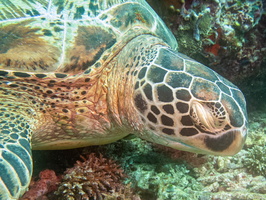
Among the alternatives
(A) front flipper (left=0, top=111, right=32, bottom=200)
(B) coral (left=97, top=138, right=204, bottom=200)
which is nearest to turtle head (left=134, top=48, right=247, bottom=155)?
(B) coral (left=97, top=138, right=204, bottom=200)

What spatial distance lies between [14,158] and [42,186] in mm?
772

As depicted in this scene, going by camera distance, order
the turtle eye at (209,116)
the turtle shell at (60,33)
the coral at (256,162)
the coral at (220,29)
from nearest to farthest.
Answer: the turtle eye at (209,116) < the turtle shell at (60,33) < the coral at (256,162) < the coral at (220,29)

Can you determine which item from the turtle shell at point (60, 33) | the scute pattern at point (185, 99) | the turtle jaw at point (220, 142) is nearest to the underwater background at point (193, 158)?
the turtle jaw at point (220, 142)

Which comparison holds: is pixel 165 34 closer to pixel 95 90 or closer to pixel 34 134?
pixel 95 90

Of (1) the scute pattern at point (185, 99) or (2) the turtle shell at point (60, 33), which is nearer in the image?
(1) the scute pattern at point (185, 99)

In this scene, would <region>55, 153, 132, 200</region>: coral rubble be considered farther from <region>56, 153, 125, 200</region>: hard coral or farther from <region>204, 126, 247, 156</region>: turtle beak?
<region>204, 126, 247, 156</region>: turtle beak

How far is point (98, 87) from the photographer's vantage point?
6.93ft

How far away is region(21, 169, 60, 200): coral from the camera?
1.99m

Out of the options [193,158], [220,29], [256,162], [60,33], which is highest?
[220,29]

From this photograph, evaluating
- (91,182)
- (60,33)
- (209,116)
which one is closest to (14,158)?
(91,182)

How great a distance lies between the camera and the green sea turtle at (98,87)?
1662 millimetres

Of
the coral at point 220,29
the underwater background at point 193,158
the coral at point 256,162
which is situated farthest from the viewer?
the coral at point 220,29

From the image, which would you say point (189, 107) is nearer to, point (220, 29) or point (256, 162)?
point (256, 162)

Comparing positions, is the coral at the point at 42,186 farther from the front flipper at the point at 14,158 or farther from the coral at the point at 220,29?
the coral at the point at 220,29
